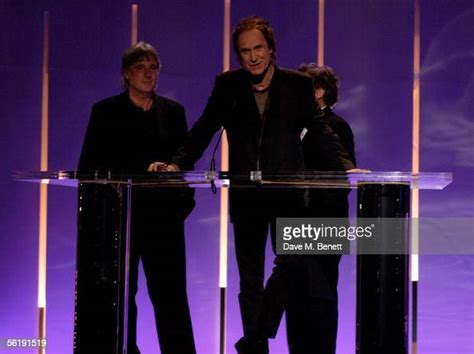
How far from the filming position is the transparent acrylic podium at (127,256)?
7.57ft

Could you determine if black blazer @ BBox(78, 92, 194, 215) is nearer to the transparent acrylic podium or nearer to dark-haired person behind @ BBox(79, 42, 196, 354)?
dark-haired person behind @ BBox(79, 42, 196, 354)

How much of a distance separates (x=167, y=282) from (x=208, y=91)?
141 cm

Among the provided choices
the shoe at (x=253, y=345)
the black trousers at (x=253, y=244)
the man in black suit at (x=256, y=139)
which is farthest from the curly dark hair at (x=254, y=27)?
the shoe at (x=253, y=345)

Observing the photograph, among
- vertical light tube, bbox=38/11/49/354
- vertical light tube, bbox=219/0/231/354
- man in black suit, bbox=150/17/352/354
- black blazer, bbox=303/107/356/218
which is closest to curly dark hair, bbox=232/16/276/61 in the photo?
man in black suit, bbox=150/17/352/354

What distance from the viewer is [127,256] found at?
2.50 m

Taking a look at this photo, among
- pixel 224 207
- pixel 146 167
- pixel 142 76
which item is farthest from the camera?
pixel 224 207

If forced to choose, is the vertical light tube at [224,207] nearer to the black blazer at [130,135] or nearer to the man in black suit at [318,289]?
the black blazer at [130,135]

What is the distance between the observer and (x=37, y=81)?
4.16m

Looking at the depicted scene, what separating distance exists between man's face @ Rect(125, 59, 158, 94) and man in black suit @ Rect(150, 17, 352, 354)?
0.58 meters

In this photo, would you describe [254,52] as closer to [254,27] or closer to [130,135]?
[254,27]

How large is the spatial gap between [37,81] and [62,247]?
0.93 metres

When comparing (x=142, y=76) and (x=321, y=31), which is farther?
(x=321, y=31)

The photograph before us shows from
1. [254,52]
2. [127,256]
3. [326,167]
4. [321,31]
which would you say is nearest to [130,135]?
[254,52]

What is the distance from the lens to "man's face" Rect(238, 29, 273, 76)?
10.1 ft
